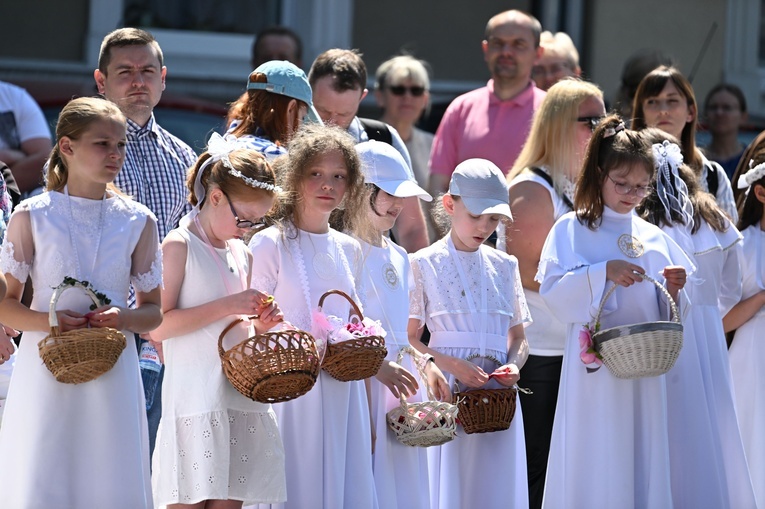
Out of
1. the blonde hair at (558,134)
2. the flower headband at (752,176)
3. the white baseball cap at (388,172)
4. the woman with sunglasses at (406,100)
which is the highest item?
the woman with sunglasses at (406,100)

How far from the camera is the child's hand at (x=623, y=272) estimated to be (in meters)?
5.94

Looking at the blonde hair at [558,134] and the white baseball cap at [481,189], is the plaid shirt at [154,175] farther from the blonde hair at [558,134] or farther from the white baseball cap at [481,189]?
the blonde hair at [558,134]

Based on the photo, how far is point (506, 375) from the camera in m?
6.02

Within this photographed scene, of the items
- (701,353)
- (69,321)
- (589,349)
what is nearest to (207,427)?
(69,321)

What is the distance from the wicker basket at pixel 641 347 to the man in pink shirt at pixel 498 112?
7.12 feet

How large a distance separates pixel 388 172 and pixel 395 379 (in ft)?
3.15

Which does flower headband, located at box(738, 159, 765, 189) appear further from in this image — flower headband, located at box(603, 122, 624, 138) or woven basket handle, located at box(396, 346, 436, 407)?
woven basket handle, located at box(396, 346, 436, 407)

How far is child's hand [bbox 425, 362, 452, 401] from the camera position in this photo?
595 cm

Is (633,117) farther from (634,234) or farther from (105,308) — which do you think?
(105,308)

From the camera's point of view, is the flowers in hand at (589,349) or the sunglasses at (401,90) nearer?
the flowers in hand at (589,349)

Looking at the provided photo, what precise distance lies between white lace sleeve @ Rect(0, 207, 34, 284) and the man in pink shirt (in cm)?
331

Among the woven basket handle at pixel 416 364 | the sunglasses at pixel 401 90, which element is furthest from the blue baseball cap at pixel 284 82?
the sunglasses at pixel 401 90

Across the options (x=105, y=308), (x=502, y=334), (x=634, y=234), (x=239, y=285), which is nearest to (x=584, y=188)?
(x=634, y=234)

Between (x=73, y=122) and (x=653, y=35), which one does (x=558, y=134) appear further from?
(x=653, y=35)
